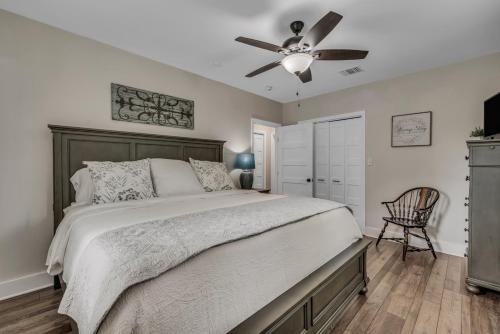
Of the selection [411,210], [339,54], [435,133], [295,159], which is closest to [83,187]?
[339,54]

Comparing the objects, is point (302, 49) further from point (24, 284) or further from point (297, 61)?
point (24, 284)

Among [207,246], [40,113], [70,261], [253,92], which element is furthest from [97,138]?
[253,92]

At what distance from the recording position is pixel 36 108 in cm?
223

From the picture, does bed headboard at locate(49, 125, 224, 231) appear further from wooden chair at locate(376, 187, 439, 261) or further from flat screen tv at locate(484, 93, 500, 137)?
flat screen tv at locate(484, 93, 500, 137)

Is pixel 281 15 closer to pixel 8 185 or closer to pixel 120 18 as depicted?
pixel 120 18

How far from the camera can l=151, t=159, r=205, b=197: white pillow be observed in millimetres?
2477

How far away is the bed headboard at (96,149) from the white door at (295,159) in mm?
2035

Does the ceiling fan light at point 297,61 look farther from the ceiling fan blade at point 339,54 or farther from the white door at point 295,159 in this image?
the white door at point 295,159

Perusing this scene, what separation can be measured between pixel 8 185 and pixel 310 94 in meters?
4.28

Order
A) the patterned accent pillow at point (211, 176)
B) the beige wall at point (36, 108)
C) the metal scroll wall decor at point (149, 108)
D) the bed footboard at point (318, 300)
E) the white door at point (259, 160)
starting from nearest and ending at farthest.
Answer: the bed footboard at point (318, 300)
the beige wall at point (36, 108)
the metal scroll wall decor at point (149, 108)
the patterned accent pillow at point (211, 176)
the white door at point (259, 160)

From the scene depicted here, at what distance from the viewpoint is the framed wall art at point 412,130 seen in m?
3.27

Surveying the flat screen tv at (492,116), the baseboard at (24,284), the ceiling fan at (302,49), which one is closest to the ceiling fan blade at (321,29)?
the ceiling fan at (302,49)

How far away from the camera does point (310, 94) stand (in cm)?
440

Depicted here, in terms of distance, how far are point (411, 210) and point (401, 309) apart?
1911mm
